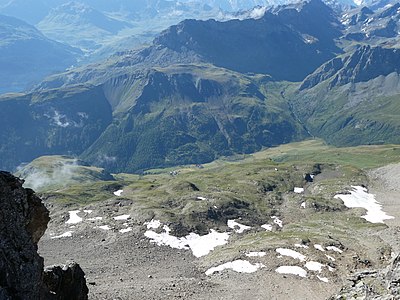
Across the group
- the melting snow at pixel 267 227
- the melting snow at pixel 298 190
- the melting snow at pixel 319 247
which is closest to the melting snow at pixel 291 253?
the melting snow at pixel 319 247

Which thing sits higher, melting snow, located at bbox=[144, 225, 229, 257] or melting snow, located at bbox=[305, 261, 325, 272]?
melting snow, located at bbox=[305, 261, 325, 272]

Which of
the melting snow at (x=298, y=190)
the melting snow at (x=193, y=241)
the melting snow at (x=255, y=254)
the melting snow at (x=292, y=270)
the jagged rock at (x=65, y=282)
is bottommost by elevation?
the melting snow at (x=298, y=190)

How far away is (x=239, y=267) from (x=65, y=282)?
39.7 meters

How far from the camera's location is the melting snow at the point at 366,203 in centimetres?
12338

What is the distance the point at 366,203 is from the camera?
142 metres

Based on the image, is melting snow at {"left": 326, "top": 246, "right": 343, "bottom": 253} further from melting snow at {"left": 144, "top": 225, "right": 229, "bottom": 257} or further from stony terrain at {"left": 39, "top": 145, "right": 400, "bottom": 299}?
melting snow at {"left": 144, "top": 225, "right": 229, "bottom": 257}

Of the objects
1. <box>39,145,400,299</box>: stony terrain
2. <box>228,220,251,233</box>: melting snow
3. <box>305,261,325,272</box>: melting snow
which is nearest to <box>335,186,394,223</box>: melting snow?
<box>39,145,400,299</box>: stony terrain

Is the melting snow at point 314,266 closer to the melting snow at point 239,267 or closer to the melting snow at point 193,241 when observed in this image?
the melting snow at point 239,267

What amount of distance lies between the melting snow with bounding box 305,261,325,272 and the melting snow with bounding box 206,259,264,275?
7.65m

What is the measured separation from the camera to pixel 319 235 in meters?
94.7

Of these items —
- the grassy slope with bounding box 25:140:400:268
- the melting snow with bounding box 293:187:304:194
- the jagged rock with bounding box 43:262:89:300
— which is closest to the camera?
the jagged rock with bounding box 43:262:89:300

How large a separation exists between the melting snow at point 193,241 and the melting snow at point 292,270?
752 inches

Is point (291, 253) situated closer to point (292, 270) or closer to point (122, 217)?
point (292, 270)

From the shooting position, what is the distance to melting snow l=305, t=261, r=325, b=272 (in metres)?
74.2
